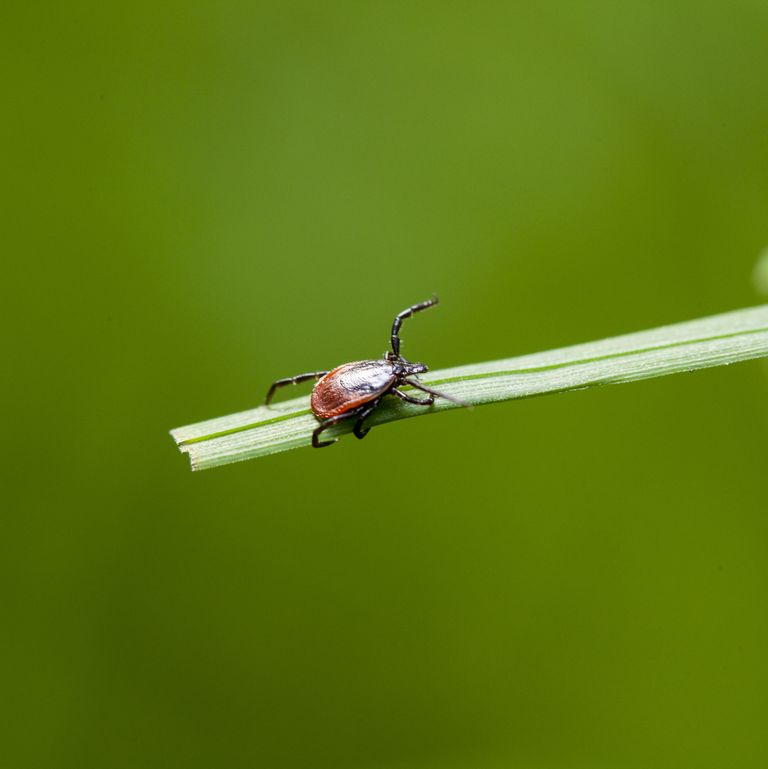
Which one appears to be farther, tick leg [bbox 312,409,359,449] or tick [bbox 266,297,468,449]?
tick [bbox 266,297,468,449]

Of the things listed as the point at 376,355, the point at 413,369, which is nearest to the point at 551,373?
the point at 413,369

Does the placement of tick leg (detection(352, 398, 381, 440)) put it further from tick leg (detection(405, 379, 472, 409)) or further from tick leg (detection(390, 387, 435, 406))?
tick leg (detection(405, 379, 472, 409))

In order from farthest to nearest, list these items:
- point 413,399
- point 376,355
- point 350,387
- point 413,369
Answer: point 376,355 < point 413,369 < point 350,387 < point 413,399

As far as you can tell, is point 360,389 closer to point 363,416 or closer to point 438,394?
point 363,416

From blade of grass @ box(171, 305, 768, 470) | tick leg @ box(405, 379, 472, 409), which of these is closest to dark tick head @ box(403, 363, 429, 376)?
tick leg @ box(405, 379, 472, 409)

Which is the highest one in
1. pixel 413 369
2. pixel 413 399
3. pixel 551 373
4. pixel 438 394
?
pixel 413 369

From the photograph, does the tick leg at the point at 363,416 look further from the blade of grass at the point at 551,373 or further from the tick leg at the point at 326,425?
the blade of grass at the point at 551,373

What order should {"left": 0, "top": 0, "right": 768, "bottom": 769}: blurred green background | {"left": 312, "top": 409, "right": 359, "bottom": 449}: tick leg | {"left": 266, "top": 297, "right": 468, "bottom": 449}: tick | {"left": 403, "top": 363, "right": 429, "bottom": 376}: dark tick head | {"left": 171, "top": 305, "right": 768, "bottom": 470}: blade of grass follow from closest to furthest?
{"left": 171, "top": 305, "right": 768, "bottom": 470}: blade of grass, {"left": 312, "top": 409, "right": 359, "bottom": 449}: tick leg, {"left": 266, "top": 297, "right": 468, "bottom": 449}: tick, {"left": 403, "top": 363, "right": 429, "bottom": 376}: dark tick head, {"left": 0, "top": 0, "right": 768, "bottom": 769}: blurred green background
